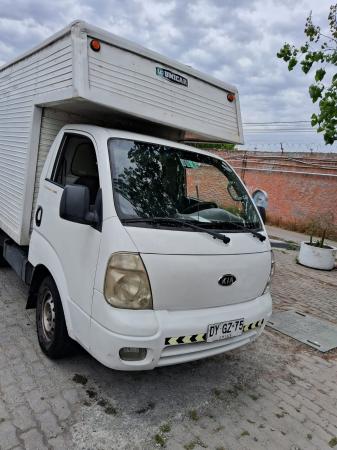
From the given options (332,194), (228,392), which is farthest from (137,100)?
(332,194)

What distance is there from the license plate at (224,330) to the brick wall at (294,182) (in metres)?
13.4

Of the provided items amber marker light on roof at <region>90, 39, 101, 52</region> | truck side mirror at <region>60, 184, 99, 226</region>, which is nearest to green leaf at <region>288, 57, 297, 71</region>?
amber marker light on roof at <region>90, 39, 101, 52</region>

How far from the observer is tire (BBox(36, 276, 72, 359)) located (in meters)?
3.26

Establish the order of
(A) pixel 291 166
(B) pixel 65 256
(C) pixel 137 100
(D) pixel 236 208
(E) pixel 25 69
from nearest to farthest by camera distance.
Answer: (B) pixel 65 256, (C) pixel 137 100, (D) pixel 236 208, (E) pixel 25 69, (A) pixel 291 166

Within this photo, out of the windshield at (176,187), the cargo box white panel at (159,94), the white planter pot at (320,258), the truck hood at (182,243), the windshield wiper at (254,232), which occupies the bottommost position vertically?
the white planter pot at (320,258)

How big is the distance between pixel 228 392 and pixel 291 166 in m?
14.7

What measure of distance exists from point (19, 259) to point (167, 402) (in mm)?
2366

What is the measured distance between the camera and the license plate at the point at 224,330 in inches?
114

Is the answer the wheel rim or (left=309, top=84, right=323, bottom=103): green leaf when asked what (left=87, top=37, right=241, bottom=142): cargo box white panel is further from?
(left=309, top=84, right=323, bottom=103): green leaf

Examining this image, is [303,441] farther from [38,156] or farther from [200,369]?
[38,156]

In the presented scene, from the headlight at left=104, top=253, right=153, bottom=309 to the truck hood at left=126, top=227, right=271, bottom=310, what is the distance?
2.3 inches

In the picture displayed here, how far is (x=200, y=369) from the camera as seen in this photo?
12.1 feet

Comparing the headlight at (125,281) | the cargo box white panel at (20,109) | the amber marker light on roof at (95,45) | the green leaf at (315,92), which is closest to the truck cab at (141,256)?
the headlight at (125,281)

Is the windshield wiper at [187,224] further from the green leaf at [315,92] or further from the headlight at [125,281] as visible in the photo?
the green leaf at [315,92]
